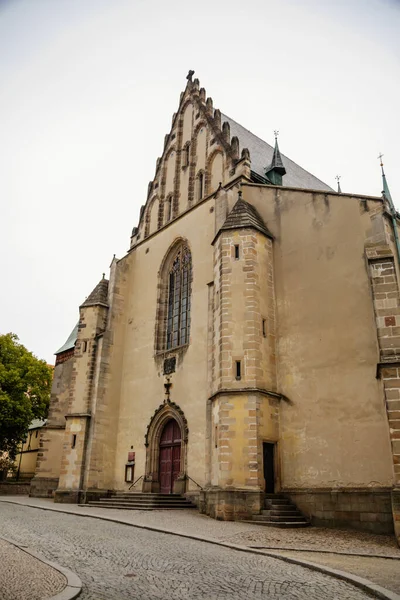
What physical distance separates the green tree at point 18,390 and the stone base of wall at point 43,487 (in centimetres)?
621

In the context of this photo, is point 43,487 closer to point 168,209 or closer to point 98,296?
point 98,296

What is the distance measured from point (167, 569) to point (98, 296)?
19.1 metres

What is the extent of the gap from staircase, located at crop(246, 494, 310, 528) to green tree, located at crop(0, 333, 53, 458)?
21.4 meters

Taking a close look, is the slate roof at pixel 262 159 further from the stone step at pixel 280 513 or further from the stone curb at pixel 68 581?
the stone curb at pixel 68 581

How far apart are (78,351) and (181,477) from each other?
870cm

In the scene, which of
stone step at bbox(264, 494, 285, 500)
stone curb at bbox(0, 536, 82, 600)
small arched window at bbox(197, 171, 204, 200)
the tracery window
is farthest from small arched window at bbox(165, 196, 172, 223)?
stone curb at bbox(0, 536, 82, 600)

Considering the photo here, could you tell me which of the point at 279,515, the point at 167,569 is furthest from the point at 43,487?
the point at 167,569

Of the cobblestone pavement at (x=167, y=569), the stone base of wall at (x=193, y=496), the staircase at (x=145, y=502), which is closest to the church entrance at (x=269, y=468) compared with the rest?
the stone base of wall at (x=193, y=496)

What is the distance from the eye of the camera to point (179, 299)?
22.5m

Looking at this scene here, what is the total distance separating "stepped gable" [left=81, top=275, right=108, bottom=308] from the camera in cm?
2512

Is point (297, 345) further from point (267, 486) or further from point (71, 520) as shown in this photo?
point (71, 520)

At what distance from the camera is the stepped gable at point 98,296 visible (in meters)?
25.1

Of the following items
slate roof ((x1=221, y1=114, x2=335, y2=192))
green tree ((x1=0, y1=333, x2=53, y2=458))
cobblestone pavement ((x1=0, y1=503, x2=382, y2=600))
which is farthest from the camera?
green tree ((x1=0, y1=333, x2=53, y2=458))

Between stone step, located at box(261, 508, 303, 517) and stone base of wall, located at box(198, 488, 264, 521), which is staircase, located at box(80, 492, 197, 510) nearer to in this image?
stone base of wall, located at box(198, 488, 264, 521)
